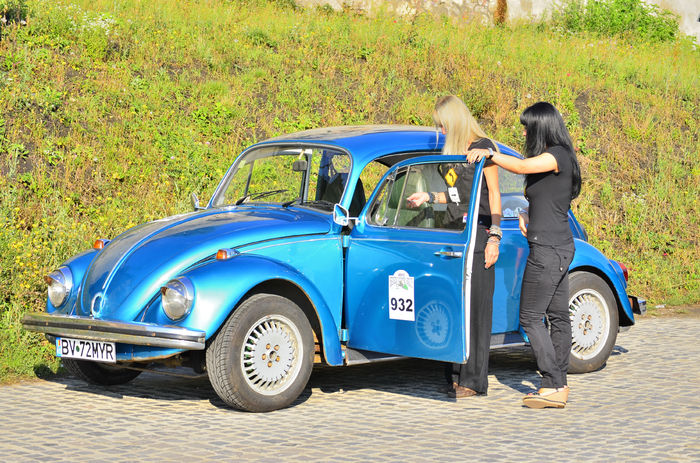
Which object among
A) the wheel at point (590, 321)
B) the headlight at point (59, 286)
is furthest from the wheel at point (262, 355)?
the wheel at point (590, 321)

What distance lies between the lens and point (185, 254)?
6.58m

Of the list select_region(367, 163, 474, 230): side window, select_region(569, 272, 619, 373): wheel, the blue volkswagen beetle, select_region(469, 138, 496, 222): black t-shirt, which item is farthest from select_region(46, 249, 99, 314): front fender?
select_region(569, 272, 619, 373): wheel

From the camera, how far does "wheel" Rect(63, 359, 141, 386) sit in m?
7.31

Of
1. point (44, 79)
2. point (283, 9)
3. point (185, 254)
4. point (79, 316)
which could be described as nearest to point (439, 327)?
point (185, 254)

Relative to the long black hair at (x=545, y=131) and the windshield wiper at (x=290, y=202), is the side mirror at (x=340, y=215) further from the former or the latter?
the long black hair at (x=545, y=131)

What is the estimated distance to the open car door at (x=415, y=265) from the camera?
642cm

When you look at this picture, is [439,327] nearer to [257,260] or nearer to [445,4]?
[257,260]

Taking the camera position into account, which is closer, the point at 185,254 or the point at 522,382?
the point at 185,254

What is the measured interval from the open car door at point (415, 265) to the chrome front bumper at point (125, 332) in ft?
4.44

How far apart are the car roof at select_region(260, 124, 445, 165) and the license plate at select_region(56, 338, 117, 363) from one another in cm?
240

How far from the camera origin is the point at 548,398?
661 centimetres

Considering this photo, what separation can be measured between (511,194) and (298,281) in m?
2.20

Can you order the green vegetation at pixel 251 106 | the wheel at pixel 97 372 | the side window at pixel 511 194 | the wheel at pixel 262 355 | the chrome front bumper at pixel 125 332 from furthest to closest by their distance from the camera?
the green vegetation at pixel 251 106, the side window at pixel 511 194, the wheel at pixel 97 372, the wheel at pixel 262 355, the chrome front bumper at pixel 125 332

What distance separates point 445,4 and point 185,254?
14243 millimetres
